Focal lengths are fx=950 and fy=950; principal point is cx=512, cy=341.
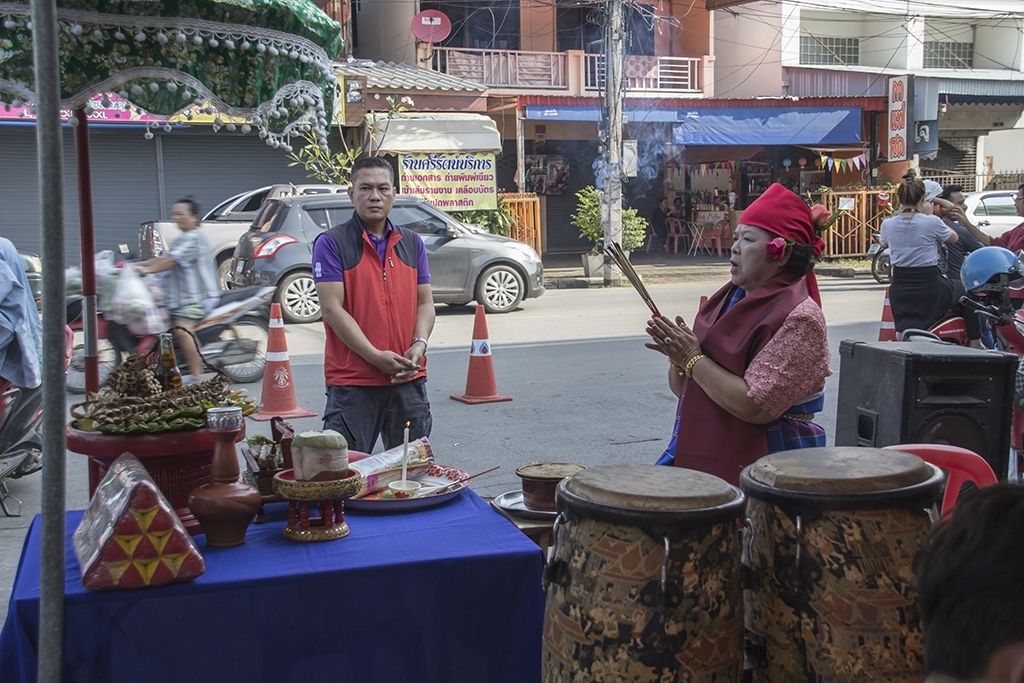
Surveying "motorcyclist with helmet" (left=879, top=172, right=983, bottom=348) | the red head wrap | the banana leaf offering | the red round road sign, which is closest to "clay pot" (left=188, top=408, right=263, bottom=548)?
the banana leaf offering

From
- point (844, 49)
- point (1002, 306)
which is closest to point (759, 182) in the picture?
point (844, 49)

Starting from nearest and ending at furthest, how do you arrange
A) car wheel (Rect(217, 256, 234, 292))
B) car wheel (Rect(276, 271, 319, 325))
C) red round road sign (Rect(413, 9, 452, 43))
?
car wheel (Rect(276, 271, 319, 325)) < car wheel (Rect(217, 256, 234, 292)) < red round road sign (Rect(413, 9, 452, 43))

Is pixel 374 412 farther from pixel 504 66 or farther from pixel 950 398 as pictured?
pixel 504 66

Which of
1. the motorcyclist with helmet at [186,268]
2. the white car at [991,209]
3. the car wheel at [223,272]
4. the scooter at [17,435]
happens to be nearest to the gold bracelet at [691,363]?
the scooter at [17,435]

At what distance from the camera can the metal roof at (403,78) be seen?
18.5m

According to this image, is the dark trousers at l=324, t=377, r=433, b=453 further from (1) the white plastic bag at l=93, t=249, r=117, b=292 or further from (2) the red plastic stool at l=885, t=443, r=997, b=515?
(1) the white plastic bag at l=93, t=249, r=117, b=292

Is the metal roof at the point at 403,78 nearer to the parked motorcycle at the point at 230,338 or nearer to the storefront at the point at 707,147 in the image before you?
the storefront at the point at 707,147

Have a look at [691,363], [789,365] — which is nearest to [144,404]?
[691,363]

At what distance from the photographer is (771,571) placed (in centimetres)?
212

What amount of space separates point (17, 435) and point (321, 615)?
3947 mm

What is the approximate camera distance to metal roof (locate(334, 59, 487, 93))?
18.5 metres

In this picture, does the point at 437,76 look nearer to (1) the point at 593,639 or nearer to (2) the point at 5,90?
(2) the point at 5,90

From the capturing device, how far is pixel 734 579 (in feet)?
6.76

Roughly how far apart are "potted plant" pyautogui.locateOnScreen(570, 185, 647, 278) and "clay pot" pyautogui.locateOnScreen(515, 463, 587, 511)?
51.0 ft
